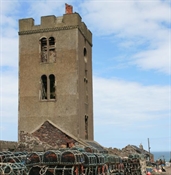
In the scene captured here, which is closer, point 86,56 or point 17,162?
point 17,162

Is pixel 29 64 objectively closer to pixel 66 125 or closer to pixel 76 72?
pixel 76 72

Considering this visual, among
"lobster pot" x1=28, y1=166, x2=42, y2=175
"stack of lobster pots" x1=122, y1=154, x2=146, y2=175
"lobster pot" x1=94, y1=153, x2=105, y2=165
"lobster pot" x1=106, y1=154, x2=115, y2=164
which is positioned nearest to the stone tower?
"stack of lobster pots" x1=122, y1=154, x2=146, y2=175

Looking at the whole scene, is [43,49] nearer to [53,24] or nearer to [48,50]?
[48,50]

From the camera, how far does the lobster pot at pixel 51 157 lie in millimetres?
17875

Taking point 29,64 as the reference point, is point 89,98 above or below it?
below

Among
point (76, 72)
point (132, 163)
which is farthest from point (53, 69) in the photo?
point (132, 163)

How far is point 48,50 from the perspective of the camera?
3238 cm

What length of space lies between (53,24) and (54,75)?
4541 mm

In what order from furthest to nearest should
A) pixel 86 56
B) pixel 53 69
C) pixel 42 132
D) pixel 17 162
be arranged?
pixel 86 56 < pixel 53 69 < pixel 42 132 < pixel 17 162

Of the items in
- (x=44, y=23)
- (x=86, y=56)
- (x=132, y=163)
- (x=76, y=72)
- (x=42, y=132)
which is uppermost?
(x=44, y=23)

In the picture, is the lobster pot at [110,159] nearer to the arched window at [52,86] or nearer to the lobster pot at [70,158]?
the lobster pot at [70,158]

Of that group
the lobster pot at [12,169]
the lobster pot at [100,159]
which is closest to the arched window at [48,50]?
the lobster pot at [100,159]

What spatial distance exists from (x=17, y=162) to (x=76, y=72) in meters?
13.0

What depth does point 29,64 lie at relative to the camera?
32750mm
